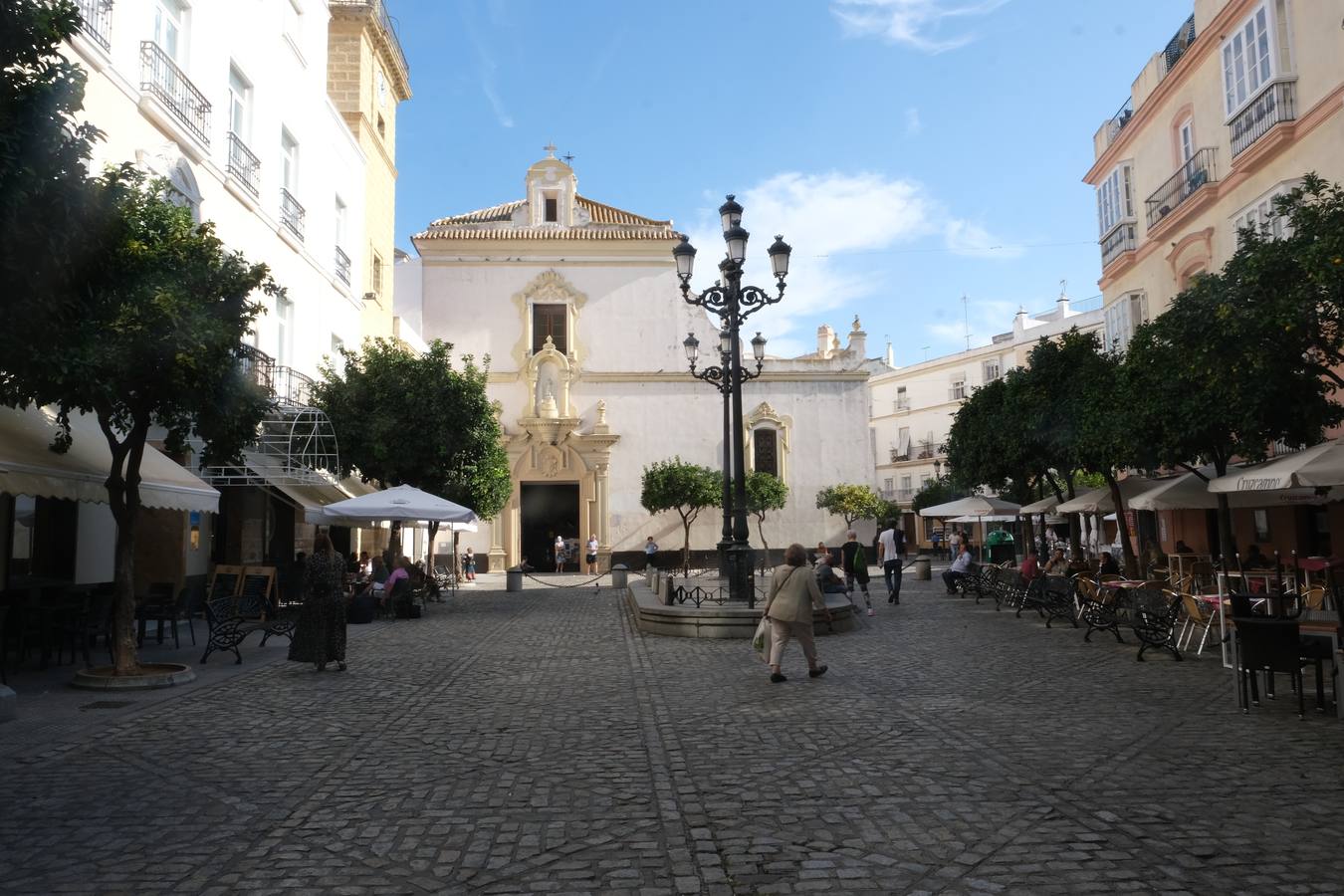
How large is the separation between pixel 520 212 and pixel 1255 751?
1299 inches

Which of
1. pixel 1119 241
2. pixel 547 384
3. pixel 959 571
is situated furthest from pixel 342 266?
pixel 1119 241

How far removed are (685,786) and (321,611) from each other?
612 centimetres

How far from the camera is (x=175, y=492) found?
1195cm

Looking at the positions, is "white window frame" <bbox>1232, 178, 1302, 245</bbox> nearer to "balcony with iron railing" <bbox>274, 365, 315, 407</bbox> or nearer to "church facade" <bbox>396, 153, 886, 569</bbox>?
"balcony with iron railing" <bbox>274, 365, 315, 407</bbox>

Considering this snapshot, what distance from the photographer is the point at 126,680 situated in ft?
30.1

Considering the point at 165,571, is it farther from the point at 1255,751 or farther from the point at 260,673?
the point at 1255,751

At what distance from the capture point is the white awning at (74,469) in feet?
31.1

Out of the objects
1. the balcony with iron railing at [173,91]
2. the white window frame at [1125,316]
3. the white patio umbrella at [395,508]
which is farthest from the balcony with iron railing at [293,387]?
the white window frame at [1125,316]

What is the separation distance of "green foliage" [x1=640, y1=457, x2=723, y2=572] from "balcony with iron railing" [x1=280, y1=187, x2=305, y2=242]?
14923mm

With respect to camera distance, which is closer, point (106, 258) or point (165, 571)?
point (106, 258)

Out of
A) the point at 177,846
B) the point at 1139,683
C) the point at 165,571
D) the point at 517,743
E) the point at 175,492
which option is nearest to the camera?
the point at 177,846

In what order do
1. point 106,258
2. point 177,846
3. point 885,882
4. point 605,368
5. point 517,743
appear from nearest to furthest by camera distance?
point 885,882 < point 177,846 < point 517,743 < point 106,258 < point 605,368

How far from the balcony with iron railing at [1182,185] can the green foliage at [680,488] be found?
15548 millimetres

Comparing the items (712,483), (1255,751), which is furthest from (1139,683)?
(712,483)
